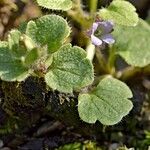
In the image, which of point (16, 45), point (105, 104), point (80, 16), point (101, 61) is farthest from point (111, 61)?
point (16, 45)

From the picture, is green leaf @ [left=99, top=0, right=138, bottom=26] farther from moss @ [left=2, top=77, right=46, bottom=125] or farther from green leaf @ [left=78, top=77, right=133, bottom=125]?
moss @ [left=2, top=77, right=46, bottom=125]

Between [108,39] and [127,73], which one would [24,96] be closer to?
[108,39]

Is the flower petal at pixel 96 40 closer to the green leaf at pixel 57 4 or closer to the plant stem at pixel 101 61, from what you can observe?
the green leaf at pixel 57 4

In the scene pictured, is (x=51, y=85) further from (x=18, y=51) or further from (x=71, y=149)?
(x=71, y=149)

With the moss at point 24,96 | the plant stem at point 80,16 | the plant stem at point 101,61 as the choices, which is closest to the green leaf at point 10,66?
the moss at point 24,96

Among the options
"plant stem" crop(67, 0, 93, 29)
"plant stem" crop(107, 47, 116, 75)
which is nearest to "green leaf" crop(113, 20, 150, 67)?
"plant stem" crop(107, 47, 116, 75)
